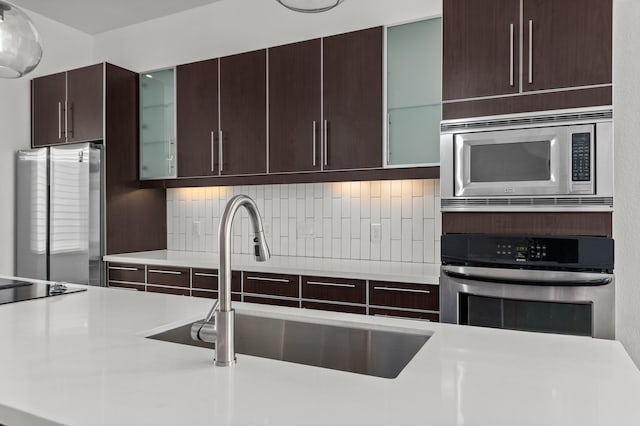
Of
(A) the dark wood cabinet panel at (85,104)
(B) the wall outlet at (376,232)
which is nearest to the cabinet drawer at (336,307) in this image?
(B) the wall outlet at (376,232)

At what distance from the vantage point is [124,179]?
3.63 meters

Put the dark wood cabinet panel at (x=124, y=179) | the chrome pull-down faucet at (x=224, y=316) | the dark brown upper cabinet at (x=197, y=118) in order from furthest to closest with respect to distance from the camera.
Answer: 1. the dark wood cabinet panel at (x=124, y=179)
2. the dark brown upper cabinet at (x=197, y=118)
3. the chrome pull-down faucet at (x=224, y=316)

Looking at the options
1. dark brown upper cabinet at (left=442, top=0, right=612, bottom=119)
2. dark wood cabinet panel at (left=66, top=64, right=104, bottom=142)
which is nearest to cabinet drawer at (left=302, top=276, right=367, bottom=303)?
dark brown upper cabinet at (left=442, top=0, right=612, bottom=119)

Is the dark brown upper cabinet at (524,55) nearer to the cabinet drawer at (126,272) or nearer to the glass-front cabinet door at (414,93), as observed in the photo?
the glass-front cabinet door at (414,93)

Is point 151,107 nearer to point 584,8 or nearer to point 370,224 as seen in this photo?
point 370,224

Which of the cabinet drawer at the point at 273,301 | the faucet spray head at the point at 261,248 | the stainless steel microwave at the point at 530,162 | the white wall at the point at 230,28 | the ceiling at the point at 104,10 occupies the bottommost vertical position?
the cabinet drawer at the point at 273,301

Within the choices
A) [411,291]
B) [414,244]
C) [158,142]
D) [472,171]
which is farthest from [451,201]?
[158,142]

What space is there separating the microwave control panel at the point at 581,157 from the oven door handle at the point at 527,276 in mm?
418

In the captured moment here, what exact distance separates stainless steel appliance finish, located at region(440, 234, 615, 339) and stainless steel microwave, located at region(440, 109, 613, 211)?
0.17 metres

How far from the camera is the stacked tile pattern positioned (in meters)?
3.01

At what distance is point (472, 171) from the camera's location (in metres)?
2.21

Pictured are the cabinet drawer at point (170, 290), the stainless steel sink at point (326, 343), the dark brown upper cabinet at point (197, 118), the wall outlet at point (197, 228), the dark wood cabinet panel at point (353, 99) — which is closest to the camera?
the stainless steel sink at point (326, 343)

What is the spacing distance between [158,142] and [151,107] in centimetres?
31

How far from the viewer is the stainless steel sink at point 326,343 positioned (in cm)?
136
